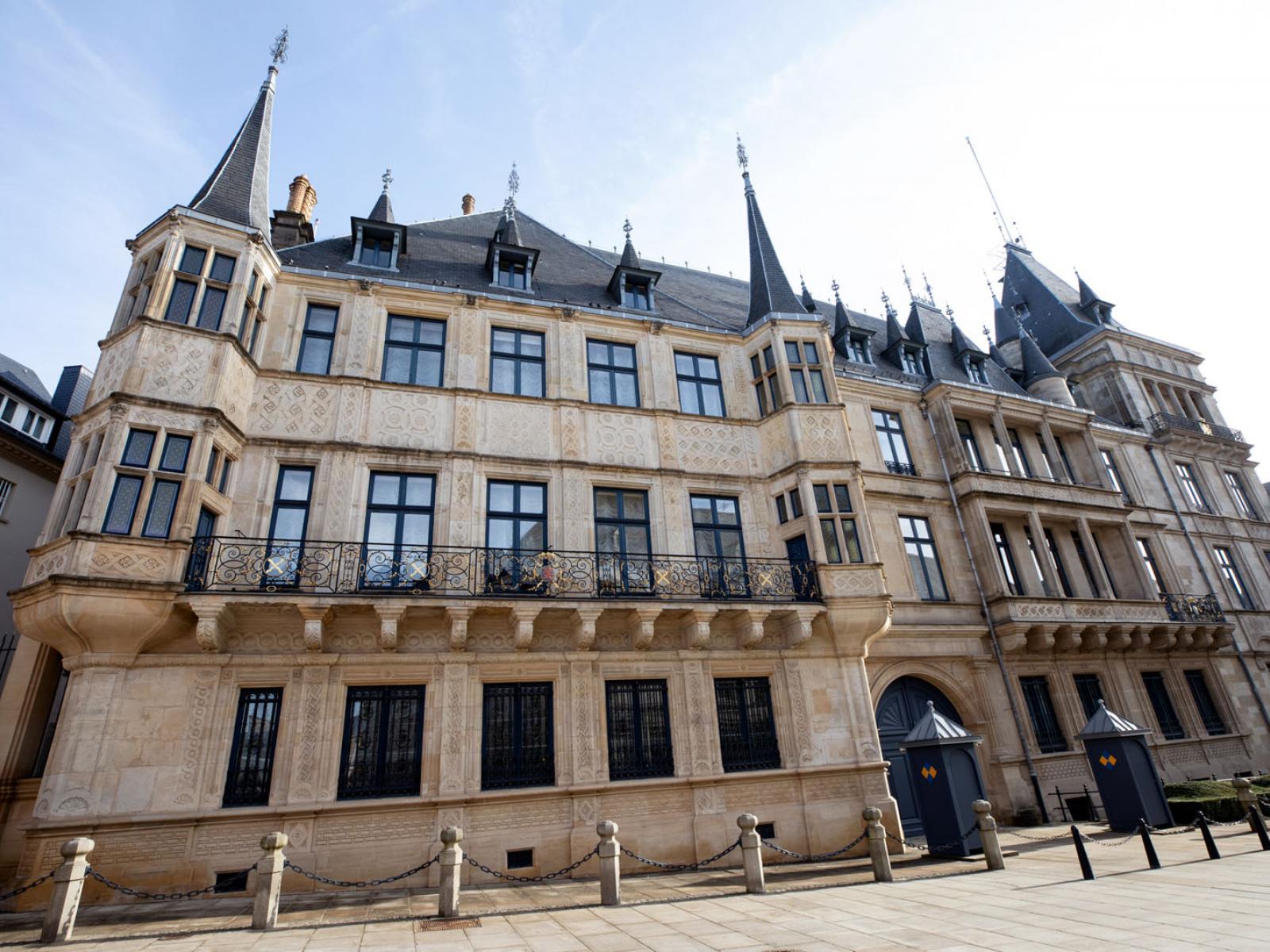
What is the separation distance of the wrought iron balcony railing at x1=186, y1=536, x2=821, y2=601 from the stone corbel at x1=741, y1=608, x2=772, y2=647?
32 cm

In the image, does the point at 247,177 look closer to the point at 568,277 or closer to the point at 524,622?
the point at 568,277

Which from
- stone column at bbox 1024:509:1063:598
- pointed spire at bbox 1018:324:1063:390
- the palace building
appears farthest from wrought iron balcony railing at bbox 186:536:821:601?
pointed spire at bbox 1018:324:1063:390

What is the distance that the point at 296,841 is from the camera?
33.6ft

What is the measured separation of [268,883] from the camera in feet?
25.1

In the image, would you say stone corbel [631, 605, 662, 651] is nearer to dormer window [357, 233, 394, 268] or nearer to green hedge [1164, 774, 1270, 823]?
dormer window [357, 233, 394, 268]

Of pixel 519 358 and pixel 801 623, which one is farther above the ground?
pixel 519 358

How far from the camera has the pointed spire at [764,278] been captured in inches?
691

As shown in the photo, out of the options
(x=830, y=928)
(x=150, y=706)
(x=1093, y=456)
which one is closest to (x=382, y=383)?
(x=150, y=706)

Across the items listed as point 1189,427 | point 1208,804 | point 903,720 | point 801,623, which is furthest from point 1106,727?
point 1189,427

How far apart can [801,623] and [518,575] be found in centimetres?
591

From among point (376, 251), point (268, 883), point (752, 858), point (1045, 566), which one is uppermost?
point (376, 251)

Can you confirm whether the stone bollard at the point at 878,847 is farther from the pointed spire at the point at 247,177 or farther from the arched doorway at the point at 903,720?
the pointed spire at the point at 247,177

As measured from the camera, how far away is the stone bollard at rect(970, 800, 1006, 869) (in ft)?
34.7

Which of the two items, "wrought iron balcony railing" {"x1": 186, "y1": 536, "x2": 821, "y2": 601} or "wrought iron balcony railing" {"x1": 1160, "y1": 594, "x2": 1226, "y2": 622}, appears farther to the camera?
"wrought iron balcony railing" {"x1": 1160, "y1": 594, "x2": 1226, "y2": 622}
